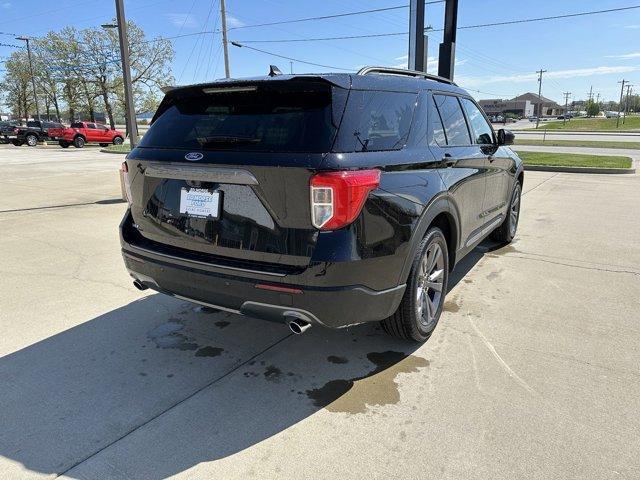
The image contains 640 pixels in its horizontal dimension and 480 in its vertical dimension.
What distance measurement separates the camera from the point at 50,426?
99.7 inches

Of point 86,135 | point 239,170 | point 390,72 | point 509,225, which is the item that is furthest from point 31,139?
point 239,170

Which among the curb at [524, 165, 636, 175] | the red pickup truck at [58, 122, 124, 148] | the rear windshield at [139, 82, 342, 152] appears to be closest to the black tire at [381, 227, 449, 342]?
the rear windshield at [139, 82, 342, 152]

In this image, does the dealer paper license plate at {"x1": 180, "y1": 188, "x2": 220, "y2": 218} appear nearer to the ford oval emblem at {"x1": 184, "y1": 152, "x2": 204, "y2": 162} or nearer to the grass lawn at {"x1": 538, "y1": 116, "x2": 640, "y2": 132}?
A: the ford oval emblem at {"x1": 184, "y1": 152, "x2": 204, "y2": 162}

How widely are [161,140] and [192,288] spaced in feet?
3.23

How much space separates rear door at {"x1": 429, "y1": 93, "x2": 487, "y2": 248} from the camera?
11.7ft

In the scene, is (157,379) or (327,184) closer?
(327,184)

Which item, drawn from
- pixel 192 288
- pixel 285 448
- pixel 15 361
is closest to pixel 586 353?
pixel 285 448

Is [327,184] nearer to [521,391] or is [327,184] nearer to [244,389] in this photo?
[244,389]

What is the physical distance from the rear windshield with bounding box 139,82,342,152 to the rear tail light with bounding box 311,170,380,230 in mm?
186

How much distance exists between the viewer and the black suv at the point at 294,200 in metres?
2.53

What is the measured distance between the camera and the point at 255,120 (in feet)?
9.09

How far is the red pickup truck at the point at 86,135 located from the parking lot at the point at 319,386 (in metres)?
30.1

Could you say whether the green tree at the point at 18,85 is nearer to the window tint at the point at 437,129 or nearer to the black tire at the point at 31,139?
the black tire at the point at 31,139

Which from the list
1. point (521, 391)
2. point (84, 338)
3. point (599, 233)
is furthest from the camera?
point (599, 233)
